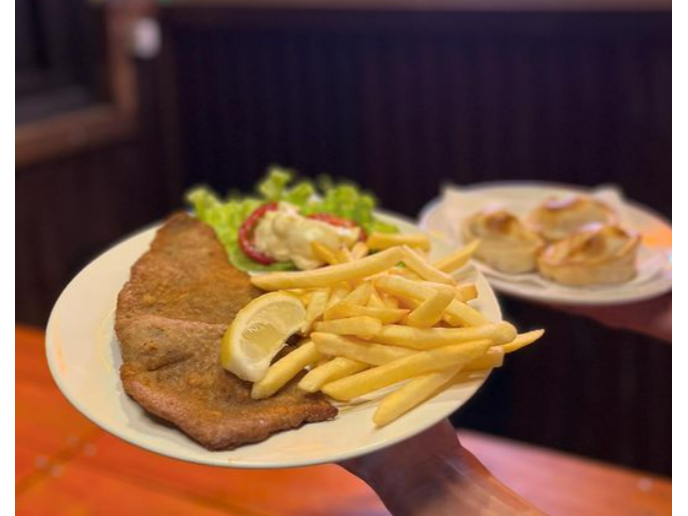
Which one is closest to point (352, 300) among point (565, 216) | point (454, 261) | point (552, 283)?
point (454, 261)

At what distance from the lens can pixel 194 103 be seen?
15.4 feet

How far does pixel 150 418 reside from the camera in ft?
3.68

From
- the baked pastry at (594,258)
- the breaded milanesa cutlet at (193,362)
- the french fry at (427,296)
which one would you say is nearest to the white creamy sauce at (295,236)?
the breaded milanesa cutlet at (193,362)

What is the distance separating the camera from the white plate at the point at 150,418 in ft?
3.48

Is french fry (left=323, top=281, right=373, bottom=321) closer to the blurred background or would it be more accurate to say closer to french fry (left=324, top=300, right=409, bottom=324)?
french fry (left=324, top=300, right=409, bottom=324)

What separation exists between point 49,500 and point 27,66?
3062 millimetres

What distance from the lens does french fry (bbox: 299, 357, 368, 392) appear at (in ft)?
3.83

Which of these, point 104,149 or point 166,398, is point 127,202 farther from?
point 166,398

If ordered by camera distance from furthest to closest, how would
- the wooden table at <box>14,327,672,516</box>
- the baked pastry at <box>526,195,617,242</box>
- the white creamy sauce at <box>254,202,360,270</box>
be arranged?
1. the baked pastry at <box>526,195,617,242</box>
2. the wooden table at <box>14,327,672,516</box>
3. the white creamy sauce at <box>254,202,360,270</box>

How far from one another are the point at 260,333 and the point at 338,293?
0.18 metres

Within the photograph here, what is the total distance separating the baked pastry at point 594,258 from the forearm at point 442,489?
0.79m

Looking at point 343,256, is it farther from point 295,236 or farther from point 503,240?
point 503,240

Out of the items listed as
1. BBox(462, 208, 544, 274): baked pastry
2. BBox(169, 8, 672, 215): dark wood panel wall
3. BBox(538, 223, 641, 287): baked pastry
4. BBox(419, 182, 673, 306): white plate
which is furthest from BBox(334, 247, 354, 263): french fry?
BBox(169, 8, 672, 215): dark wood panel wall

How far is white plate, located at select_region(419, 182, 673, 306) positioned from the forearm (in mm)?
601
